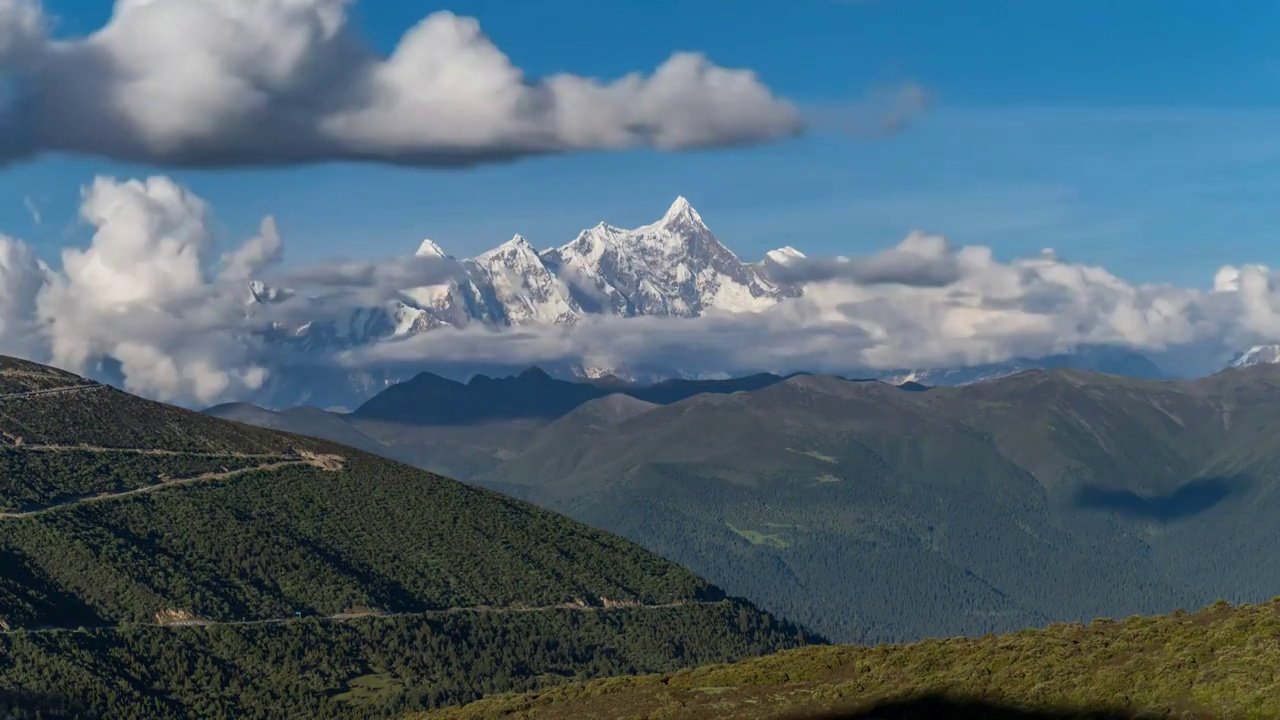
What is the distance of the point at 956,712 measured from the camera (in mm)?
129625

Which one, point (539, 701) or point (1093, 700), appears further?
point (539, 701)

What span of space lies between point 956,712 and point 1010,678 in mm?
7660

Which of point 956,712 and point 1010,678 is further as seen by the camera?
point 1010,678

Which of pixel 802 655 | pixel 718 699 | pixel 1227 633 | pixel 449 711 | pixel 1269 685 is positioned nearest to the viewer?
pixel 1269 685

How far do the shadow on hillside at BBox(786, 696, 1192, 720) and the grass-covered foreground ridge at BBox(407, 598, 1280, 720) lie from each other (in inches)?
16.5

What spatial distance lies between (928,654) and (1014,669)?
17.1 m

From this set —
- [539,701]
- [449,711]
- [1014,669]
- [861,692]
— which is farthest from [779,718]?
[449,711]

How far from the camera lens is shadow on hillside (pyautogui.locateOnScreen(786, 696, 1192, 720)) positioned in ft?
403

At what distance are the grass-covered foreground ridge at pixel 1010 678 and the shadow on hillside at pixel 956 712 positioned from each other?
42 centimetres

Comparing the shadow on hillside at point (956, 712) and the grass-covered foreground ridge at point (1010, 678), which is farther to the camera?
the shadow on hillside at point (956, 712)

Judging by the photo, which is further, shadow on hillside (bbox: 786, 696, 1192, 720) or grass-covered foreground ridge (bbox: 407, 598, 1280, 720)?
shadow on hillside (bbox: 786, 696, 1192, 720)

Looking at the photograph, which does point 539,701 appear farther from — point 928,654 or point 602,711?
point 928,654

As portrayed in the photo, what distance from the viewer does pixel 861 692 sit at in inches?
5615

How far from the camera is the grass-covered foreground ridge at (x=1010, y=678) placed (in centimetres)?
12244
